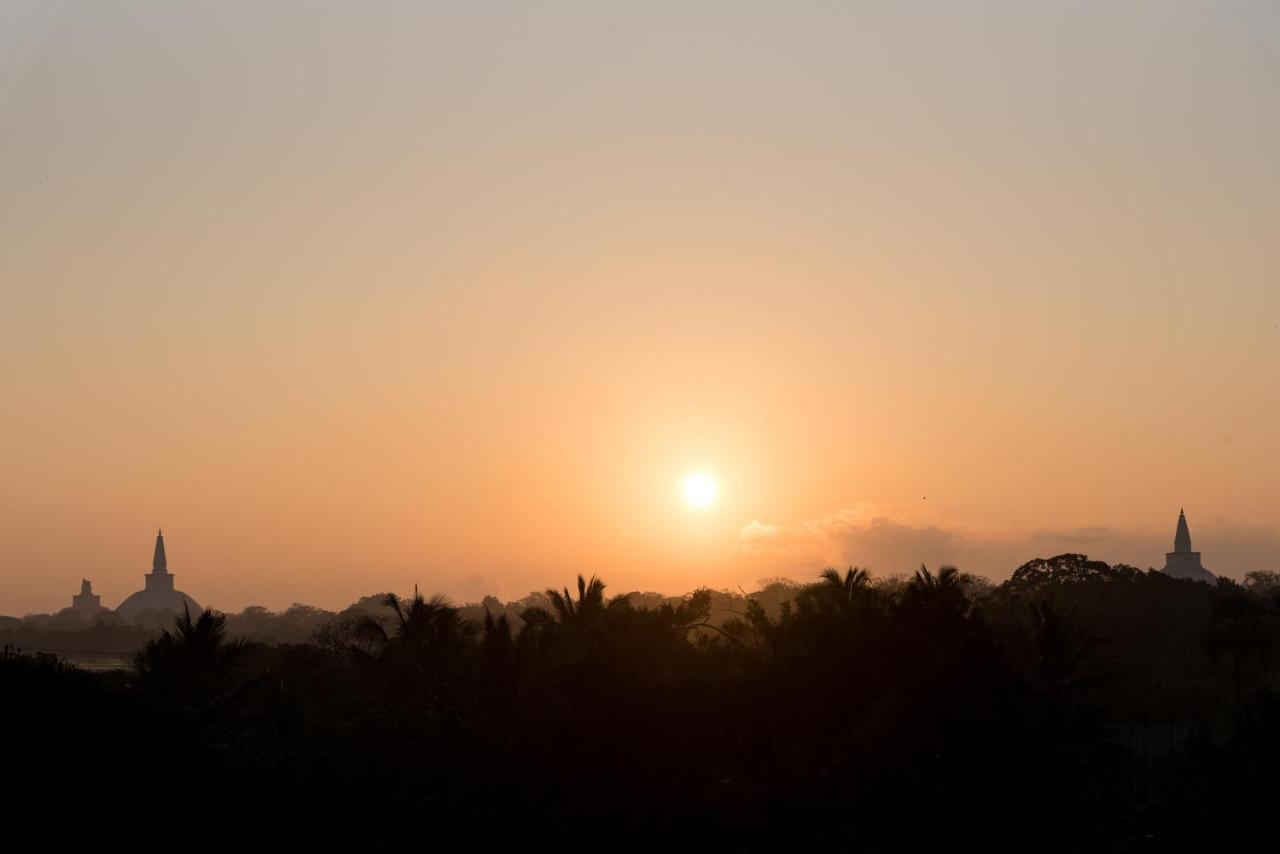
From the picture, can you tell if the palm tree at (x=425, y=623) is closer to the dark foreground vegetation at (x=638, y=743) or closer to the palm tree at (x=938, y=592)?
the dark foreground vegetation at (x=638, y=743)

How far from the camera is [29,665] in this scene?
4331 cm

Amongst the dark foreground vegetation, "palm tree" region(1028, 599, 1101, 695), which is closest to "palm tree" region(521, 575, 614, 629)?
the dark foreground vegetation

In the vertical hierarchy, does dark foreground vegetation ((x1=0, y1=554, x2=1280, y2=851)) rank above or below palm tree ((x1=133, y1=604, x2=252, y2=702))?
below

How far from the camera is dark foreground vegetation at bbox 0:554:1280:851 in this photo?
123 ft

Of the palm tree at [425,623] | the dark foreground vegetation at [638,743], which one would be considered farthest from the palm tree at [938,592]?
the palm tree at [425,623]

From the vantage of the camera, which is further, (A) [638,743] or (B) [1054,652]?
(B) [1054,652]

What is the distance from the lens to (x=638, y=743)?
48781mm

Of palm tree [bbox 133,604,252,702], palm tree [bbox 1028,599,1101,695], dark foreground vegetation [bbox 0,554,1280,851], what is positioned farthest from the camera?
palm tree [bbox 1028,599,1101,695]

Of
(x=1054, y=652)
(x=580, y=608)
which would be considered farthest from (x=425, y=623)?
(x=1054, y=652)

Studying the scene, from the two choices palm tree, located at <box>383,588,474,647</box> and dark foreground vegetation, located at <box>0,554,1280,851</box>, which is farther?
palm tree, located at <box>383,588,474,647</box>

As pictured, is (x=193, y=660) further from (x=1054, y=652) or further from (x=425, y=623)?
(x=1054, y=652)

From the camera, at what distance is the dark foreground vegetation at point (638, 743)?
37469 millimetres

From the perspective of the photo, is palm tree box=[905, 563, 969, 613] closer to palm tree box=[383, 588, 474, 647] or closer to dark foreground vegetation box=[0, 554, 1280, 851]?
dark foreground vegetation box=[0, 554, 1280, 851]

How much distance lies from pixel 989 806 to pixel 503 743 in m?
14.4
